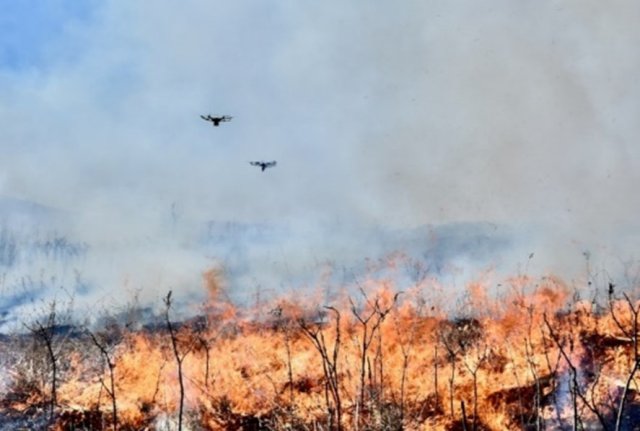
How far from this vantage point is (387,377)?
4450 centimetres

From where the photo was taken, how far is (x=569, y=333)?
42.5m

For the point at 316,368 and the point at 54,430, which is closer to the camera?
the point at 54,430

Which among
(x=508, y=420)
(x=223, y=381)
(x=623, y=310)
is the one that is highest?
(x=623, y=310)

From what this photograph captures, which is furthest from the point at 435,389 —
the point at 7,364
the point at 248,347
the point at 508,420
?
the point at 7,364

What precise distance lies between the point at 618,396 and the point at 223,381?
2638 centimetres

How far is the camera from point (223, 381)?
44469 millimetres

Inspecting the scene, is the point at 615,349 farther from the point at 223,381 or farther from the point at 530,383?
the point at 223,381

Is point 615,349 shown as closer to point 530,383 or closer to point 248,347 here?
point 530,383

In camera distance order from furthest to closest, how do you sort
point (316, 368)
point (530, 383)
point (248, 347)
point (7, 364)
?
point (248, 347)
point (7, 364)
point (316, 368)
point (530, 383)

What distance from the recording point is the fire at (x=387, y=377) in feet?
119

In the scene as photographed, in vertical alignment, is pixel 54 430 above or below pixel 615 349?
below

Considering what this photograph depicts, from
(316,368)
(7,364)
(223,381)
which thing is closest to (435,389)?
(316,368)

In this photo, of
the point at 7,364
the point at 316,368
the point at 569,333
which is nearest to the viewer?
the point at 569,333

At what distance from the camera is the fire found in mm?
36250
